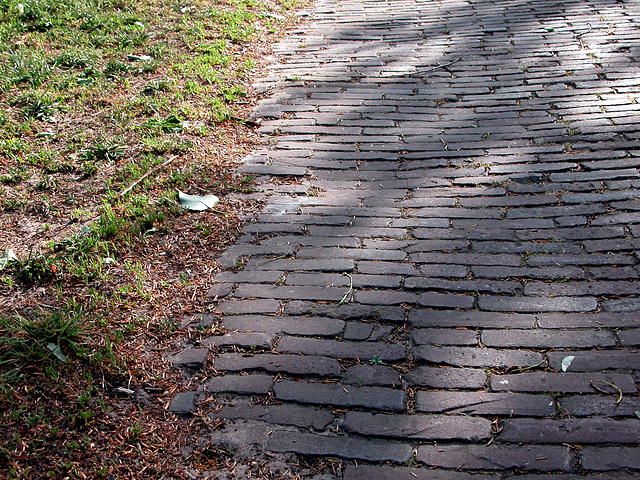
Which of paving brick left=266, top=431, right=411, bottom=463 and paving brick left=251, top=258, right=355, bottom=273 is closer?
paving brick left=266, top=431, right=411, bottom=463

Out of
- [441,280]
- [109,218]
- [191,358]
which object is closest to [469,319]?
[441,280]

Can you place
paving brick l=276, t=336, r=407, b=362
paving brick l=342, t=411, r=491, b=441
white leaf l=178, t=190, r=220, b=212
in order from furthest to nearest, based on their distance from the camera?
white leaf l=178, t=190, r=220, b=212 → paving brick l=276, t=336, r=407, b=362 → paving brick l=342, t=411, r=491, b=441

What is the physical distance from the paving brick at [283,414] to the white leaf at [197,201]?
1.54 metres

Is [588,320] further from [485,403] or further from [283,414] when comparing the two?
[283,414]

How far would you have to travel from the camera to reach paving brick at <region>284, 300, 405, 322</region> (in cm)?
264

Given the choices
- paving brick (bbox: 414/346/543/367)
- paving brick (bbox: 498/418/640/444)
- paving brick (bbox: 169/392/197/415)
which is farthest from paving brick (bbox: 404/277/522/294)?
paving brick (bbox: 169/392/197/415)

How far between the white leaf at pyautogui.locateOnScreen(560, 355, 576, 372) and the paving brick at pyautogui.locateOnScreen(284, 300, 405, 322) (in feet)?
2.28

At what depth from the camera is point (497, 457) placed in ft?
6.57

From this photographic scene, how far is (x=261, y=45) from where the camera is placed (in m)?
6.18

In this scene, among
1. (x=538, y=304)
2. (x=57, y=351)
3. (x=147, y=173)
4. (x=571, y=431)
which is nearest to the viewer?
(x=571, y=431)

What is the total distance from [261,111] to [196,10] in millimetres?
2783

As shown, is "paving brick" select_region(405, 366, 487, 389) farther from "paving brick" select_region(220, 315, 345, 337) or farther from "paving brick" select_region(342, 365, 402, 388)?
"paving brick" select_region(220, 315, 345, 337)

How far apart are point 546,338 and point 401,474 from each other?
37.3 inches

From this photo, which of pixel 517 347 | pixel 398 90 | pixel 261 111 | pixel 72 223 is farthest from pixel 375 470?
pixel 398 90
